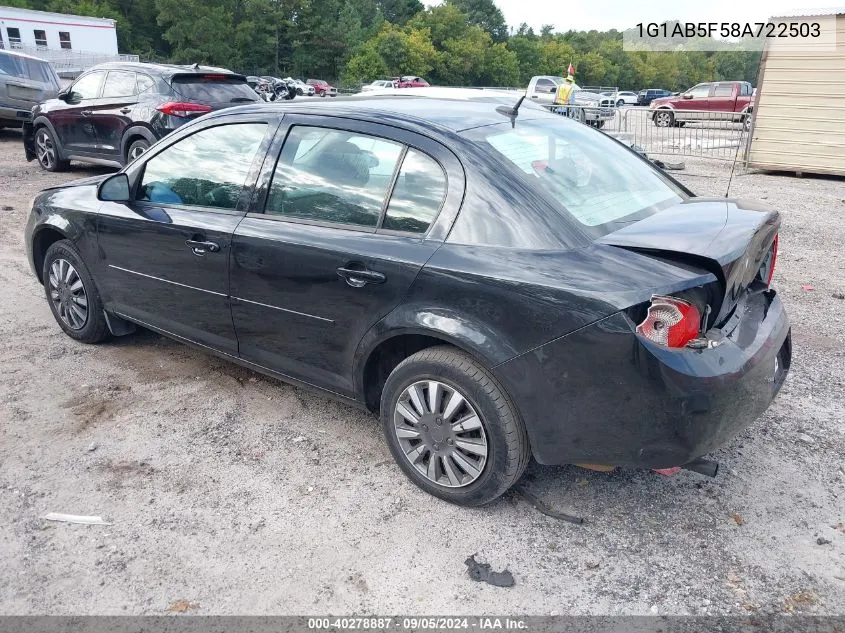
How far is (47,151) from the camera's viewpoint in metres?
11.7

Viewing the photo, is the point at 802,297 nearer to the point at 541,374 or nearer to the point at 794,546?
the point at 794,546

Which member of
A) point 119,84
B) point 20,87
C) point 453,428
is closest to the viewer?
point 453,428

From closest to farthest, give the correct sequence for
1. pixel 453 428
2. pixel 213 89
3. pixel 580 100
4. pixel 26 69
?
pixel 453 428 < pixel 213 89 < pixel 26 69 < pixel 580 100

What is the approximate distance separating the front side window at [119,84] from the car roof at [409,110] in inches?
288

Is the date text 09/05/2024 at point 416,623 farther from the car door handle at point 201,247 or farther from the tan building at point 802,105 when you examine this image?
the tan building at point 802,105

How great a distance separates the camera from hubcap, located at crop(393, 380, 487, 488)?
114 inches

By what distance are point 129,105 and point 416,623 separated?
9612 millimetres

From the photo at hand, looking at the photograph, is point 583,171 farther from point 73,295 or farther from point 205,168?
point 73,295

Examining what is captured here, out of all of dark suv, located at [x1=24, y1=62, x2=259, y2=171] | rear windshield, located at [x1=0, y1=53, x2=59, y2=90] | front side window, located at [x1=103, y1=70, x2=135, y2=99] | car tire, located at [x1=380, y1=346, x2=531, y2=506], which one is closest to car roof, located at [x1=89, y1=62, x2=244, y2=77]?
dark suv, located at [x1=24, y1=62, x2=259, y2=171]

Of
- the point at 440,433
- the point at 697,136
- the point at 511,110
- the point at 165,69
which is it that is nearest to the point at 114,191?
the point at 511,110

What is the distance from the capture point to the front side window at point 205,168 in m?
3.62

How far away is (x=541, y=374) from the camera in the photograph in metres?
2.63

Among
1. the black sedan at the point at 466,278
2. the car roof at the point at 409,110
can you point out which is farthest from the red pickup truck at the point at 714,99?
the black sedan at the point at 466,278

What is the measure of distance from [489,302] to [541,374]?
35 cm
